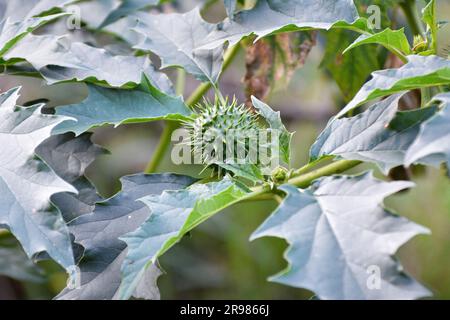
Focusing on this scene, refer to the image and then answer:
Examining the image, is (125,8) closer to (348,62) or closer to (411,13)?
(348,62)

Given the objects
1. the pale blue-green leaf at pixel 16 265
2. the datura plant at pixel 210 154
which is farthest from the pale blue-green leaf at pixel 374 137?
the pale blue-green leaf at pixel 16 265

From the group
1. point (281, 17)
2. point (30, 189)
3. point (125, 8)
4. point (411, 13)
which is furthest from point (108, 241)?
point (411, 13)

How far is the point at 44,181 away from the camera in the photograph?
2.89 feet

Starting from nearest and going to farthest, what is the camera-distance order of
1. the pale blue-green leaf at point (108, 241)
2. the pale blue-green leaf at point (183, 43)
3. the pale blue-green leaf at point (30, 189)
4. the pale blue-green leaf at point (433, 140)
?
the pale blue-green leaf at point (433, 140) < the pale blue-green leaf at point (30, 189) < the pale blue-green leaf at point (108, 241) < the pale blue-green leaf at point (183, 43)

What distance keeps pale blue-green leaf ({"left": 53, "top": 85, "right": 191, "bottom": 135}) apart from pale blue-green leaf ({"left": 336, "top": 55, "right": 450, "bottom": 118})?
1.09 ft

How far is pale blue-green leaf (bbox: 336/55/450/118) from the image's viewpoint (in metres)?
0.88

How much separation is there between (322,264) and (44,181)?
0.39m

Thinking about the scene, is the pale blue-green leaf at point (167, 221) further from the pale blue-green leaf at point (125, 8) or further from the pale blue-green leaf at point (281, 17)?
the pale blue-green leaf at point (125, 8)

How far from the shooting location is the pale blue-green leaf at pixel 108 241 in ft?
3.19

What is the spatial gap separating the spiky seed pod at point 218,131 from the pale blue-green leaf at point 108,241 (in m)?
0.11

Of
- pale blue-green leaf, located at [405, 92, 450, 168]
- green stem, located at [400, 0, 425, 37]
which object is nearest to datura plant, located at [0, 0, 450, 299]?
pale blue-green leaf, located at [405, 92, 450, 168]

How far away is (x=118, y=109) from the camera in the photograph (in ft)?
Answer: 3.67

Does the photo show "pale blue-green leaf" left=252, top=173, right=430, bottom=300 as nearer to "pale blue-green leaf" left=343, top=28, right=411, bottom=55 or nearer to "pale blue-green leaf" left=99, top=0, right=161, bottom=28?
"pale blue-green leaf" left=343, top=28, right=411, bottom=55

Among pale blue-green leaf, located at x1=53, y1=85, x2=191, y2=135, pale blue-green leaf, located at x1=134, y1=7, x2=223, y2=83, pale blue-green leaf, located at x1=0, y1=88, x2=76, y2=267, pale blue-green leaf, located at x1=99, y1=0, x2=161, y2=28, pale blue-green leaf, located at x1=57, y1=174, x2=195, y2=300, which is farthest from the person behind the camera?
pale blue-green leaf, located at x1=99, y1=0, x2=161, y2=28
